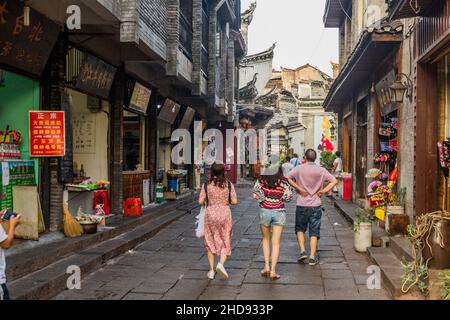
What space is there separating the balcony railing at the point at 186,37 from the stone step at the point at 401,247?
25.2 ft

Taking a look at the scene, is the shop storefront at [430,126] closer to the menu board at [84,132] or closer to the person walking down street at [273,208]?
the person walking down street at [273,208]

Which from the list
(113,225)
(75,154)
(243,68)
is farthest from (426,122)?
(243,68)

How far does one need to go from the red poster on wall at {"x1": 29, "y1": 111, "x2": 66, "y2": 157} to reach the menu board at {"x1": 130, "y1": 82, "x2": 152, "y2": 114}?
4638 mm

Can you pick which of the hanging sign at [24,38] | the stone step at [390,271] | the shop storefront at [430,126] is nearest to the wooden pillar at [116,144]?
the hanging sign at [24,38]

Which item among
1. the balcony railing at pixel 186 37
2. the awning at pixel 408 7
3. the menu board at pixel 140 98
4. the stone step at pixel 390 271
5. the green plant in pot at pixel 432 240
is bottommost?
the stone step at pixel 390 271

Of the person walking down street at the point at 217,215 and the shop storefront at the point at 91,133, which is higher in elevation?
the shop storefront at the point at 91,133

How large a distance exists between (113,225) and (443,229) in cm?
646

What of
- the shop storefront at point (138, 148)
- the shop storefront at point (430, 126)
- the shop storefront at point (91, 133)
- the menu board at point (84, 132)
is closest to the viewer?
the shop storefront at point (430, 126)

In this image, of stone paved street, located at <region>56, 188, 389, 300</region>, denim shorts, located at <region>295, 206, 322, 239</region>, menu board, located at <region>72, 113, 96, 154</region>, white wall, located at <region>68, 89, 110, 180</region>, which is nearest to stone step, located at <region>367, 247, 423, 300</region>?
stone paved street, located at <region>56, 188, 389, 300</region>

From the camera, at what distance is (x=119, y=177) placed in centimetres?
1217

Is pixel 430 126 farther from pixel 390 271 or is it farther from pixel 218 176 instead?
pixel 218 176

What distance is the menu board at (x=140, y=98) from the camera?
13.2 m

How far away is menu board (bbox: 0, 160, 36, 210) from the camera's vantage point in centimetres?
782

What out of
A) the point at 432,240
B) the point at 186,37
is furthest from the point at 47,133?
the point at 186,37
